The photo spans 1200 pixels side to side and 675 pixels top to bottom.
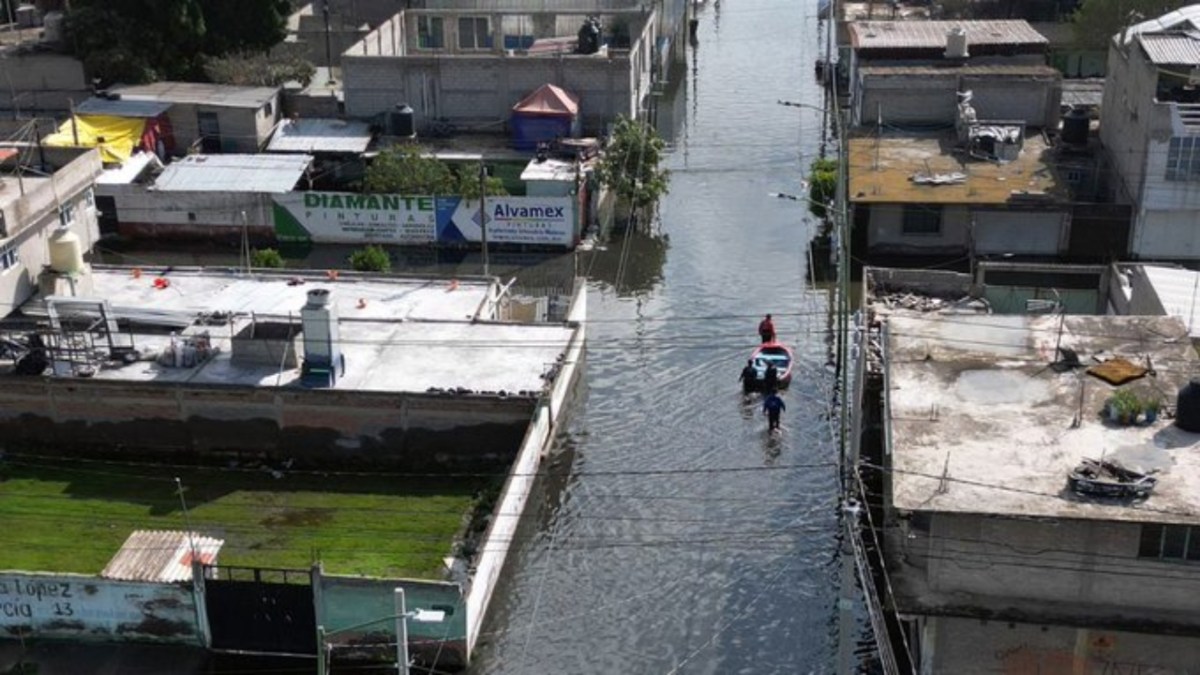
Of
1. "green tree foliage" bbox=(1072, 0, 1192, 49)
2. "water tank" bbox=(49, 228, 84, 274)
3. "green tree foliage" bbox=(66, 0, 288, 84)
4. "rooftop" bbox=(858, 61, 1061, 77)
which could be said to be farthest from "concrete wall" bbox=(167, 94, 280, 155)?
"green tree foliage" bbox=(1072, 0, 1192, 49)

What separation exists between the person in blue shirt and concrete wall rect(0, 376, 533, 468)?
21.8 feet

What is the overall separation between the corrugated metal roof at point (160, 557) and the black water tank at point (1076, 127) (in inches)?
1398

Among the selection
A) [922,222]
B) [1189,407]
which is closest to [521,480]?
[1189,407]

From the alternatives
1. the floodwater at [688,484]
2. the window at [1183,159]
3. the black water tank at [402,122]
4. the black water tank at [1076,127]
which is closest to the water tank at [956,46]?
the black water tank at [1076,127]

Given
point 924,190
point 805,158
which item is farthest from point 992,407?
point 805,158

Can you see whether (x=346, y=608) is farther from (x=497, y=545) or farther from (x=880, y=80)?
(x=880, y=80)

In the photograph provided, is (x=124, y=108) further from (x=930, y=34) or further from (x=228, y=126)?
(x=930, y=34)

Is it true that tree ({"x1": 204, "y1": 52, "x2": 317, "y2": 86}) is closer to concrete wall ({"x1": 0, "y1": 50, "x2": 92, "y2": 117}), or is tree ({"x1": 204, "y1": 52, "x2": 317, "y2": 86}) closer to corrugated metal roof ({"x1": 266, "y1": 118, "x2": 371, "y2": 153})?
corrugated metal roof ({"x1": 266, "y1": 118, "x2": 371, "y2": 153})

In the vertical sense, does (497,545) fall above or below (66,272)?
below

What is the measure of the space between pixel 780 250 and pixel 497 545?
75.4ft

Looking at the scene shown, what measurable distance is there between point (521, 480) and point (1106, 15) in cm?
4483

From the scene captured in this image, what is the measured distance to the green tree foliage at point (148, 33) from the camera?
60.1 metres

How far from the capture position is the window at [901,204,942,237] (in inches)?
1885

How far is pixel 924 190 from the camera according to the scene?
156 feet
